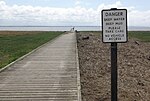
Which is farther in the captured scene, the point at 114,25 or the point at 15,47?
the point at 15,47

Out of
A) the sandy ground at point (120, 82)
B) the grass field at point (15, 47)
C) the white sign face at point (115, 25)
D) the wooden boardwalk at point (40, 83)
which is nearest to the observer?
the white sign face at point (115, 25)

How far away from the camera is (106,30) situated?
666cm

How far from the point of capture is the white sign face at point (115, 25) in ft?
21.6

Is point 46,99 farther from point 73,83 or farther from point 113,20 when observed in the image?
point 113,20

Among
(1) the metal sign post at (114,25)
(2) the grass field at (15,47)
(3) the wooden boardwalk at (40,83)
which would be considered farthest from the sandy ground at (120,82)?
(2) the grass field at (15,47)

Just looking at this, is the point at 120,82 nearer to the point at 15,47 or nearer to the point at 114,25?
the point at 114,25

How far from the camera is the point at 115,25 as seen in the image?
6.63 m

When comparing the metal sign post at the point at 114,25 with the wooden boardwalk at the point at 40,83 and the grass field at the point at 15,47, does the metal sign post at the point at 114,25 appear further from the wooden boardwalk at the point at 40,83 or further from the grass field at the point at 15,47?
the grass field at the point at 15,47

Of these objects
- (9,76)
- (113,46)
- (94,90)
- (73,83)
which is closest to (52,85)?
(73,83)

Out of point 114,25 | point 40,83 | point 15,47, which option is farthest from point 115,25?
point 15,47

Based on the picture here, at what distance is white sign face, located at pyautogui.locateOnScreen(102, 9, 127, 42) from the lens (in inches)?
259

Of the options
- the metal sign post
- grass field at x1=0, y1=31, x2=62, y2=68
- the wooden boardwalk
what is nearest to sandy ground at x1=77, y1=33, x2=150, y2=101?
the wooden boardwalk

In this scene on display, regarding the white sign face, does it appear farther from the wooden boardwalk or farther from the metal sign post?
the wooden boardwalk

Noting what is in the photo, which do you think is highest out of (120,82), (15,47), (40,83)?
(40,83)
